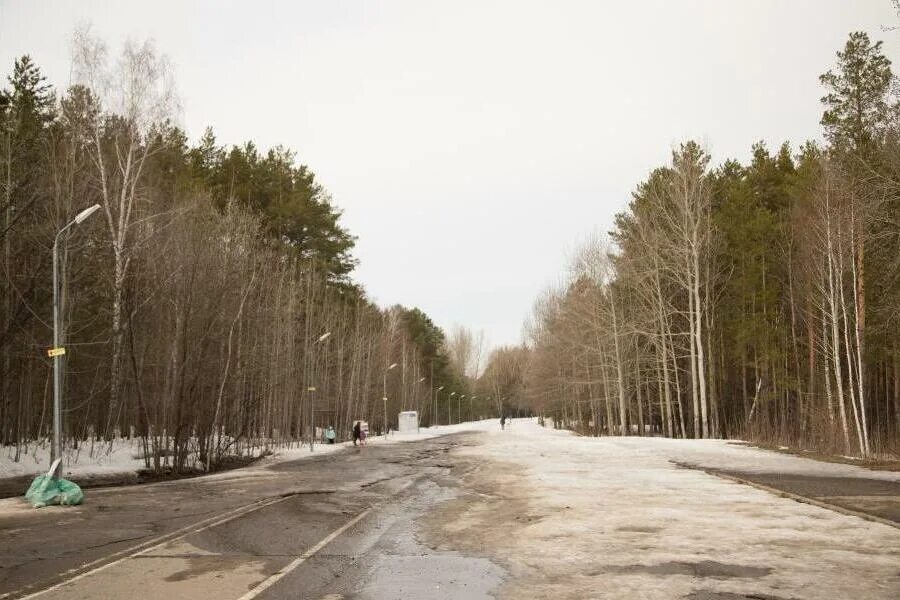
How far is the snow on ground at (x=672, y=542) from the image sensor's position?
6.47m

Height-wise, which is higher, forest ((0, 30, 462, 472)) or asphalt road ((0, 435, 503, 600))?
forest ((0, 30, 462, 472))

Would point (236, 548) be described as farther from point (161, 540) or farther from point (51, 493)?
point (51, 493)

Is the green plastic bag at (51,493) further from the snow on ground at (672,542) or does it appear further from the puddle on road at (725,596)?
the puddle on road at (725,596)

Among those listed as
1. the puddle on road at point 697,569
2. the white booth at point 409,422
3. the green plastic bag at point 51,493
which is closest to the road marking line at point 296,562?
the puddle on road at point 697,569

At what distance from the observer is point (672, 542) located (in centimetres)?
864

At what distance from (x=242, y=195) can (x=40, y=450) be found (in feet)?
85.8

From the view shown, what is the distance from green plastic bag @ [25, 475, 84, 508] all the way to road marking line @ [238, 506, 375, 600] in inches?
256

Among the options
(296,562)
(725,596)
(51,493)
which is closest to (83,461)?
(51,493)

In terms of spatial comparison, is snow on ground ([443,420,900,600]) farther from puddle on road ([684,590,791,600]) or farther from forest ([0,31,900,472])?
forest ([0,31,900,472])

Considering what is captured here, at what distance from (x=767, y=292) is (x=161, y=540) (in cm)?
3800

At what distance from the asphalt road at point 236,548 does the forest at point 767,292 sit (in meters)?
14.1

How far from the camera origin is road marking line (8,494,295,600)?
7.16 metres

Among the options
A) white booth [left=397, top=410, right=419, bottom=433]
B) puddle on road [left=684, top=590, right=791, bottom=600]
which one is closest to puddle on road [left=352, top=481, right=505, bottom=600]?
puddle on road [left=684, top=590, right=791, bottom=600]

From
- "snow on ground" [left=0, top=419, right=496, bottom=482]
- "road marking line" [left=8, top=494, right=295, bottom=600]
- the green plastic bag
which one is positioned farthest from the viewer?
"snow on ground" [left=0, top=419, right=496, bottom=482]
